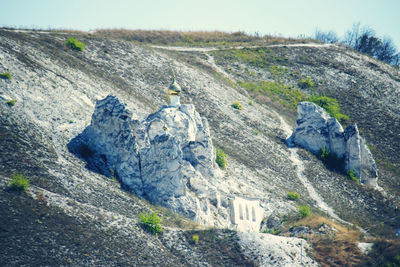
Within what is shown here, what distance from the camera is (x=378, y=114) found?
200 feet

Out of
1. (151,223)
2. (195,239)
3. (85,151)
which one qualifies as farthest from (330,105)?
(151,223)

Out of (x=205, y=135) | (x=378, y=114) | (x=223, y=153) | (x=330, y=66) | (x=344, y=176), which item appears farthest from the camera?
(x=330, y=66)

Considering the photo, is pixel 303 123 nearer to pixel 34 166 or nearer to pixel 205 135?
pixel 205 135

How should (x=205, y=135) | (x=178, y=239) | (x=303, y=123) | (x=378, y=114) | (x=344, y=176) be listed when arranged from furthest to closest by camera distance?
1. (x=378, y=114)
2. (x=303, y=123)
3. (x=344, y=176)
4. (x=205, y=135)
5. (x=178, y=239)

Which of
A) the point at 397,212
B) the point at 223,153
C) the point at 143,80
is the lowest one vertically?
the point at 397,212

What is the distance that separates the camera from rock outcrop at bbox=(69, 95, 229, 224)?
29859 millimetres

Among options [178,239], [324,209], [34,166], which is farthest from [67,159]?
[324,209]

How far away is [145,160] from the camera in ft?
100

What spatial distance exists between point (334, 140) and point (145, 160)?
25.7 metres

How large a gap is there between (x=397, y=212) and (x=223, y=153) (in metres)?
17.0

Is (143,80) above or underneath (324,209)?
above

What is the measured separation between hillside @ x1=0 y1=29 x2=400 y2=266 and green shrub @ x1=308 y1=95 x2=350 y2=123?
160cm

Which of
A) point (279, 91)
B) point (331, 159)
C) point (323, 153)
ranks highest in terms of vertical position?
point (279, 91)

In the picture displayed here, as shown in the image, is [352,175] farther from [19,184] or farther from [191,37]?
[191,37]
